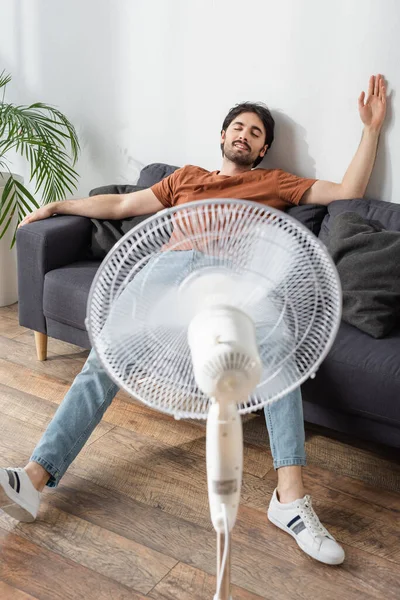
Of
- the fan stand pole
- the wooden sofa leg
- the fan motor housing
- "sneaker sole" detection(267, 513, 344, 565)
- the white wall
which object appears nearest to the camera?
the fan motor housing

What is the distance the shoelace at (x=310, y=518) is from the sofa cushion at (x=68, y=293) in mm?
993

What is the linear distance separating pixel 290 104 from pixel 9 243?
1.38 m

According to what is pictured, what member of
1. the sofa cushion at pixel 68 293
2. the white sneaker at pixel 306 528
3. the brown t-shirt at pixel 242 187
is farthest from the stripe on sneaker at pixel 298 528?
the brown t-shirt at pixel 242 187

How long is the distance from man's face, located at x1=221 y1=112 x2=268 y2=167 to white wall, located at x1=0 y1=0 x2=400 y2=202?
0.46 ft

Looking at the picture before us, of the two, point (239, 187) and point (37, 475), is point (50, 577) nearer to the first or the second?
point (37, 475)

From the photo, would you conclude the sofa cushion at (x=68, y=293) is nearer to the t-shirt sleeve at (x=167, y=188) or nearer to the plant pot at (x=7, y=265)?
the t-shirt sleeve at (x=167, y=188)

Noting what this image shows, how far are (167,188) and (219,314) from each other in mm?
1712

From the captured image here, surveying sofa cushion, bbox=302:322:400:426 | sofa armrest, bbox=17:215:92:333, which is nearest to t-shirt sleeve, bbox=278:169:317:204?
sofa cushion, bbox=302:322:400:426

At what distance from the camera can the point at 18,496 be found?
74.2 inches

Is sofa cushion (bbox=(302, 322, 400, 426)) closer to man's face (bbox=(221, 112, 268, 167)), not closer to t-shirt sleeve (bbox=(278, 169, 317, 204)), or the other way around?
t-shirt sleeve (bbox=(278, 169, 317, 204))

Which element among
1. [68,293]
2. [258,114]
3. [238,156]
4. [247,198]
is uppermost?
[258,114]

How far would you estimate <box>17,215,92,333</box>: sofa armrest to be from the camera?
266 cm

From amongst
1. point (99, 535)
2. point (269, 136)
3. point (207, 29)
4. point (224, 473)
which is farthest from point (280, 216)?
point (207, 29)

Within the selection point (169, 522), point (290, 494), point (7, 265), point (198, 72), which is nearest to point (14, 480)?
point (169, 522)
